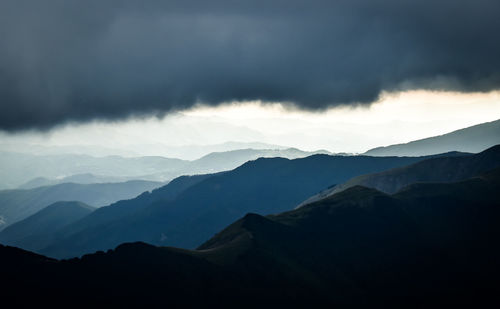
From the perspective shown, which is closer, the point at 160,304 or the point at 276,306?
the point at 160,304

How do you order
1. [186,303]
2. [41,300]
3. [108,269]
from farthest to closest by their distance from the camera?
1. [108,269]
2. [186,303]
3. [41,300]

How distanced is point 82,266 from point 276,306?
72.0 m

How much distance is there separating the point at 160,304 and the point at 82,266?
35.7 metres

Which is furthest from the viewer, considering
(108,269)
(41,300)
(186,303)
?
(108,269)

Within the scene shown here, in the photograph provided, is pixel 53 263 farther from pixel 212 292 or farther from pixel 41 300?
pixel 212 292

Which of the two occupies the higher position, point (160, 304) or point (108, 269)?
point (108, 269)

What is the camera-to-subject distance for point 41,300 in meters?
175

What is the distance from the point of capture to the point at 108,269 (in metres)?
198

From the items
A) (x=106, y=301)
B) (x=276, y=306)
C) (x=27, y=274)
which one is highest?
(x=27, y=274)

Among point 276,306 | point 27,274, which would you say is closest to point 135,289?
point 27,274

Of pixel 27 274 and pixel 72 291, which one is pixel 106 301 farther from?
pixel 27 274

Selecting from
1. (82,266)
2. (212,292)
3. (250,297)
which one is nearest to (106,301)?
(82,266)

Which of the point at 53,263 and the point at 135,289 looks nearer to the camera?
the point at 135,289

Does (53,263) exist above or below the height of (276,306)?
above
